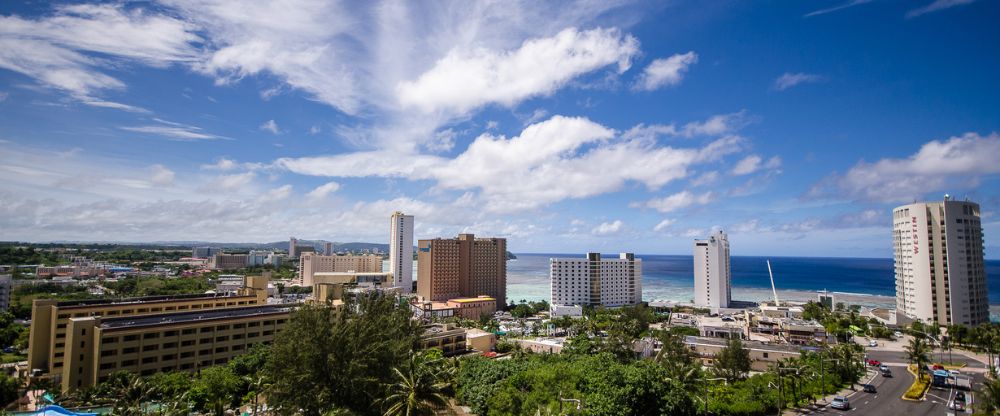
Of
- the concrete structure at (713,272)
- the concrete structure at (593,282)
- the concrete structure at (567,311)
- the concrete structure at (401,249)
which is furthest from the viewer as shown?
the concrete structure at (401,249)

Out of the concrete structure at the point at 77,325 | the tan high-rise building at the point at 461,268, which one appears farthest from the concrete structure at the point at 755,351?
the tan high-rise building at the point at 461,268

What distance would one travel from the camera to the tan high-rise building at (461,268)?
7594cm

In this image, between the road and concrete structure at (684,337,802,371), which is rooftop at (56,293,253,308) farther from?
the road

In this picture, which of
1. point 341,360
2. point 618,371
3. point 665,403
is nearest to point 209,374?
point 341,360

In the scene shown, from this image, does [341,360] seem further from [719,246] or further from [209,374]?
[719,246]

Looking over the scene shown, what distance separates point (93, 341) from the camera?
91.5 ft

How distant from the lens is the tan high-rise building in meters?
75.9

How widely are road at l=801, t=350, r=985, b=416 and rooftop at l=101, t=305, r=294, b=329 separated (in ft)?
119

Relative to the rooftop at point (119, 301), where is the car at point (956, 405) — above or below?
below

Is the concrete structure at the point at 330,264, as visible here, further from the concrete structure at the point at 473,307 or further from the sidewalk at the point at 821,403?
the sidewalk at the point at 821,403

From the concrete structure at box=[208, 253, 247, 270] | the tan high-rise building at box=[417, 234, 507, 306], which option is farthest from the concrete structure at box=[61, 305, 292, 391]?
the concrete structure at box=[208, 253, 247, 270]

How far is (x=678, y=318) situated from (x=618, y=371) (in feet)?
135

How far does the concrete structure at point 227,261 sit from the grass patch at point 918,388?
489ft

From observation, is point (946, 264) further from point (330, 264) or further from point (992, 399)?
point (330, 264)
